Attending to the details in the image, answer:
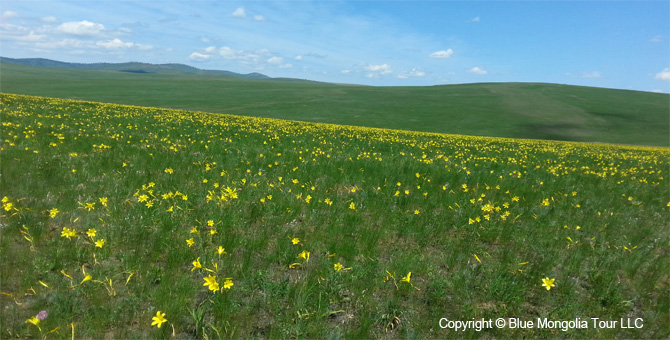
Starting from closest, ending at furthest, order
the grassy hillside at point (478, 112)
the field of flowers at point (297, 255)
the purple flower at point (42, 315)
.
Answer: the purple flower at point (42, 315) → the field of flowers at point (297, 255) → the grassy hillside at point (478, 112)

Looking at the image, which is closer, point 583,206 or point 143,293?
point 143,293

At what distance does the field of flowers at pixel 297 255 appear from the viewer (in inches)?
120

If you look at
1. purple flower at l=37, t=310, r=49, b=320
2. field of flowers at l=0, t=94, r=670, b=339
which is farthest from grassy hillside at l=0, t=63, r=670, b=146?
purple flower at l=37, t=310, r=49, b=320

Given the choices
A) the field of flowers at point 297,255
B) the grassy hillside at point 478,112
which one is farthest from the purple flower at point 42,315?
the grassy hillside at point 478,112

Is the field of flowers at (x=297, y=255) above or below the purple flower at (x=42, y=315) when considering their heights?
above

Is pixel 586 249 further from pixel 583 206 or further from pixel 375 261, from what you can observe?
pixel 375 261

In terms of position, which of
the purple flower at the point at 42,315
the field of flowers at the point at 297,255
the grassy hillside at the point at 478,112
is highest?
the grassy hillside at the point at 478,112

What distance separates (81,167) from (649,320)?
9.37 metres

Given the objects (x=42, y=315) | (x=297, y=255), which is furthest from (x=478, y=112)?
(x=42, y=315)

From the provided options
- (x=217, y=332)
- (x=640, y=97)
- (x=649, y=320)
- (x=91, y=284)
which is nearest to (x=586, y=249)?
(x=649, y=320)

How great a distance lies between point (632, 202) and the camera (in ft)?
25.7

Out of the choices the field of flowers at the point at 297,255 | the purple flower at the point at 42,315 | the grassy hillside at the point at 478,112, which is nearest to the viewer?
the purple flower at the point at 42,315

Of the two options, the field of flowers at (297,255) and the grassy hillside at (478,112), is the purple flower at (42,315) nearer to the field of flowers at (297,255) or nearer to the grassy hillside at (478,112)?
the field of flowers at (297,255)

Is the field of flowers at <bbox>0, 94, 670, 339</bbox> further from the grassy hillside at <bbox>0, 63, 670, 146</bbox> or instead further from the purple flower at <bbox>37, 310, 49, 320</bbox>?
the grassy hillside at <bbox>0, 63, 670, 146</bbox>
